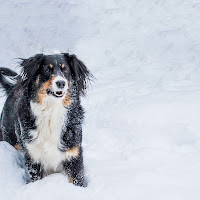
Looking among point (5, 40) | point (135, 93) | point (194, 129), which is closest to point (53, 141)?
point (194, 129)

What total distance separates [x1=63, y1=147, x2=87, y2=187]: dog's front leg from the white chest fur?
71 millimetres

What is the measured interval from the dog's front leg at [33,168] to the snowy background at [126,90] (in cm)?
12

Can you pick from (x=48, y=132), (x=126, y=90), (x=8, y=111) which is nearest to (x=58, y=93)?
(x=48, y=132)

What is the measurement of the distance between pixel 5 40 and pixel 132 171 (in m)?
8.86

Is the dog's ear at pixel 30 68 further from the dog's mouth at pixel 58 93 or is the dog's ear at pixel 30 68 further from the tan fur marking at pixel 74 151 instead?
the tan fur marking at pixel 74 151

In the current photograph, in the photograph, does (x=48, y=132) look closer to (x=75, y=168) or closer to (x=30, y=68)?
(x=75, y=168)

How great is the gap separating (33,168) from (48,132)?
431 millimetres

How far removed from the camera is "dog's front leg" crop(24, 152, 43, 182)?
3.36 m

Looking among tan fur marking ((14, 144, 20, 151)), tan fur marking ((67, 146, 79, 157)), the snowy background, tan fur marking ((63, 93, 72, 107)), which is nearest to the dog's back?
tan fur marking ((14, 144, 20, 151))

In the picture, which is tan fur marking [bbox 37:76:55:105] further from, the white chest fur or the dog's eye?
the dog's eye

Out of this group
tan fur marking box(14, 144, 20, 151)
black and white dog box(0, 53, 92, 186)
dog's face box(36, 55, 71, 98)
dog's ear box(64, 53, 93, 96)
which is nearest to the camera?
dog's face box(36, 55, 71, 98)

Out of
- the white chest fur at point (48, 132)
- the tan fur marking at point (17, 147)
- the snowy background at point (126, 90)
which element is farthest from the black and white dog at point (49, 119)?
the tan fur marking at point (17, 147)

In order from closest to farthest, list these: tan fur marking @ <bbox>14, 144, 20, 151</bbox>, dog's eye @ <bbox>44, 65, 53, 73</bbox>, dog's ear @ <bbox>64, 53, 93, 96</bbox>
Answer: dog's eye @ <bbox>44, 65, 53, 73</bbox>, dog's ear @ <bbox>64, 53, 93, 96</bbox>, tan fur marking @ <bbox>14, 144, 20, 151</bbox>

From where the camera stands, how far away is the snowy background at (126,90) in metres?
3.18
